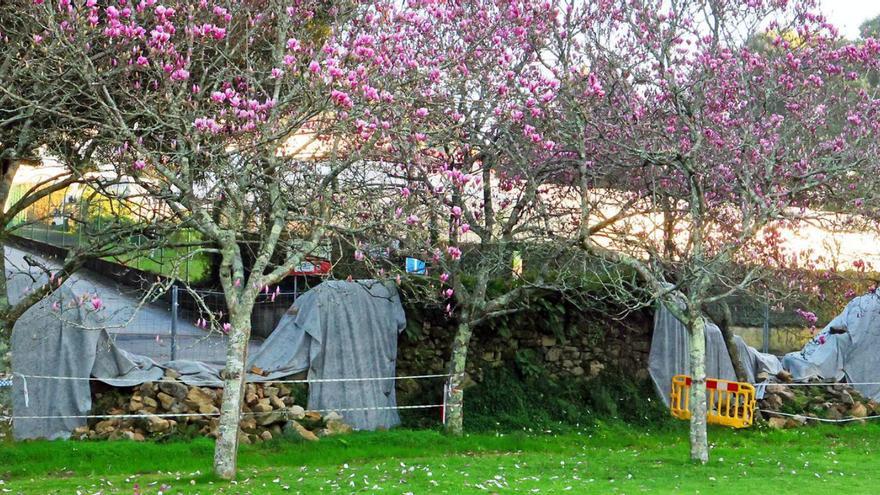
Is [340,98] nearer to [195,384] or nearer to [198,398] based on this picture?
[198,398]

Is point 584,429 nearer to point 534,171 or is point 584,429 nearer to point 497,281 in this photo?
point 497,281

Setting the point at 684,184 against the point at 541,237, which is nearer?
the point at 541,237

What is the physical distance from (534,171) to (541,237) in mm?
1259

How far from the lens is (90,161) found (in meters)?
15.2

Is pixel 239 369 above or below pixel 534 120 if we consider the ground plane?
below

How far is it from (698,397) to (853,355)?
1058 centimetres

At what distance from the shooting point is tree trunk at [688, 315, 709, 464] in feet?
51.1

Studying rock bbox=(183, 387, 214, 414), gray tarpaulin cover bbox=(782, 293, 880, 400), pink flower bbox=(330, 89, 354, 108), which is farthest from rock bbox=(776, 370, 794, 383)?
pink flower bbox=(330, 89, 354, 108)

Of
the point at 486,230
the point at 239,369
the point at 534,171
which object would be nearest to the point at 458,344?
the point at 486,230

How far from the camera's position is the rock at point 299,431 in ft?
56.0

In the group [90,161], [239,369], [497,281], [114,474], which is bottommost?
[114,474]

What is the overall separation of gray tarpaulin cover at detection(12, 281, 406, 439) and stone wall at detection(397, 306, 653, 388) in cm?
83

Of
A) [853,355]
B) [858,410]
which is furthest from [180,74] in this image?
[853,355]

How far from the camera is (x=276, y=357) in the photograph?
18578mm
